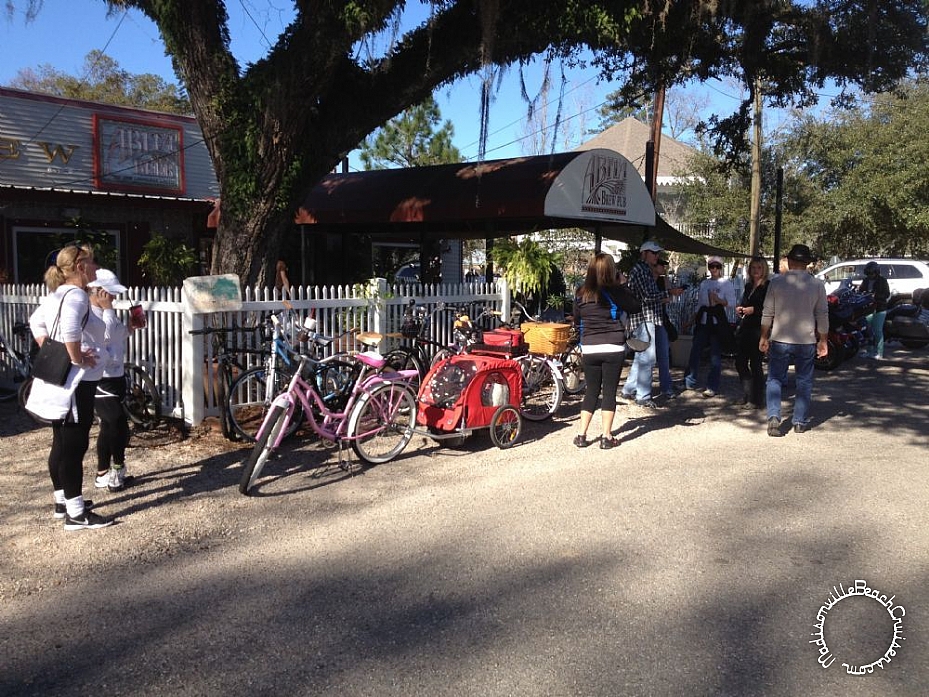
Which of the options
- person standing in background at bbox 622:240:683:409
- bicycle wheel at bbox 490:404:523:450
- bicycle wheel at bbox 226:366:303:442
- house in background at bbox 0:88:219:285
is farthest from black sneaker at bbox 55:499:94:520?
house in background at bbox 0:88:219:285

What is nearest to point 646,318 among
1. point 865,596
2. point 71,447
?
point 865,596

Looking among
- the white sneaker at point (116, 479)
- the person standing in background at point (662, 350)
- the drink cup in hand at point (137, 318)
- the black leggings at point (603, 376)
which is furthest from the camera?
the person standing in background at point (662, 350)

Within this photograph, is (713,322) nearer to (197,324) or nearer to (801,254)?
(801,254)

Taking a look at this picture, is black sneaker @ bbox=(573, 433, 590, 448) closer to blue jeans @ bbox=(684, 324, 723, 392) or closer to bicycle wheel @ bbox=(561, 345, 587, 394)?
bicycle wheel @ bbox=(561, 345, 587, 394)

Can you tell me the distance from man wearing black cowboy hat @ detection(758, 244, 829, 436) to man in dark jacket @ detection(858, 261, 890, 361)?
6428 millimetres

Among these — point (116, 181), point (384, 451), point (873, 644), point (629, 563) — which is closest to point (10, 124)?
point (116, 181)

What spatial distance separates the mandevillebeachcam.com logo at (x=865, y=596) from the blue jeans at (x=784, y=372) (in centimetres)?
369

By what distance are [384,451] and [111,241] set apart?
10.0 metres

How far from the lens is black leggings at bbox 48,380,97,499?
4836 millimetres

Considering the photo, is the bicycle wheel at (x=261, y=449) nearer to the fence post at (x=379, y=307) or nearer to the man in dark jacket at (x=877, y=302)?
the fence post at (x=379, y=307)

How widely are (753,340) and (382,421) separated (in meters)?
4.60

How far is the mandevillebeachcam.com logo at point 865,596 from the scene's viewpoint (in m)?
3.34

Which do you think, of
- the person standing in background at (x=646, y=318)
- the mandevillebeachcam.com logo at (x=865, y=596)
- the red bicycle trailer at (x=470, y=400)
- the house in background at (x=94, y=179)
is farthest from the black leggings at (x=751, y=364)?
the house in background at (x=94, y=179)

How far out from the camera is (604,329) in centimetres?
695
